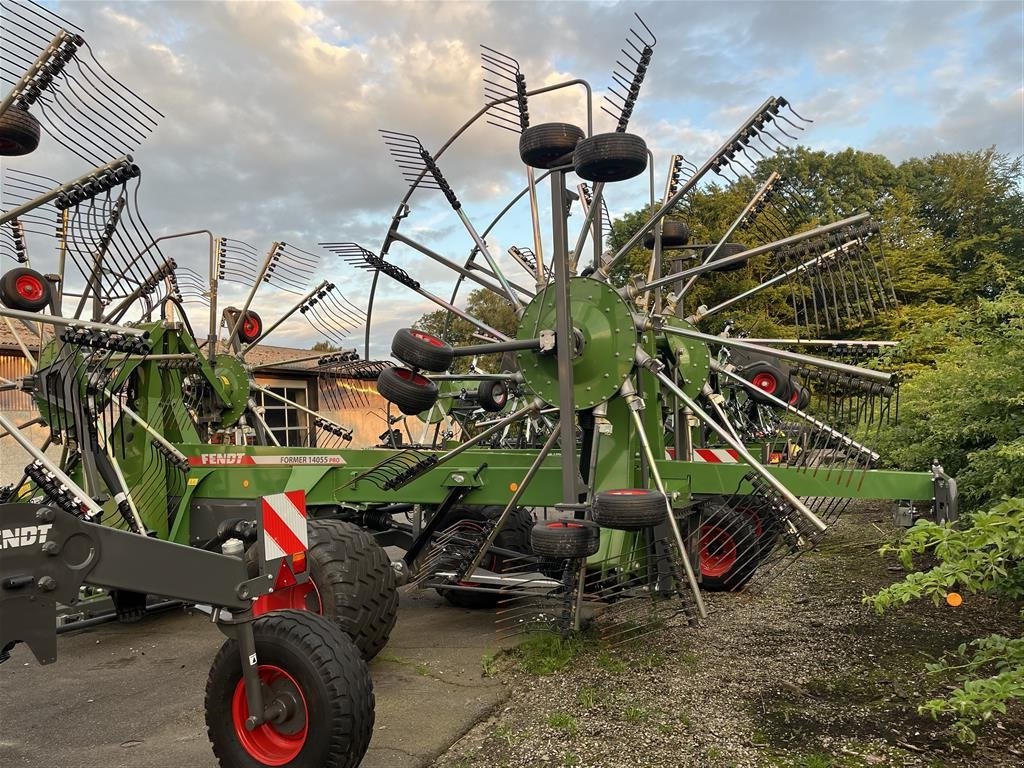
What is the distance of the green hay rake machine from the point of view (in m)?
2.91

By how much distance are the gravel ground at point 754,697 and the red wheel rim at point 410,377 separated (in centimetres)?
189

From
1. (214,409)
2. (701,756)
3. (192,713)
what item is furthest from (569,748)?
(214,409)

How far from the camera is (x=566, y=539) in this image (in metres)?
4.34

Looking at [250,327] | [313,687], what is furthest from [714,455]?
[250,327]

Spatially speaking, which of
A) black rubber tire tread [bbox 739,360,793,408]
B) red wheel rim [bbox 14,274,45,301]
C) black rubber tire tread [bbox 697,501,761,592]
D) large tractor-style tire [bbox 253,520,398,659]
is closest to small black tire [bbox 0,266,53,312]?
red wheel rim [bbox 14,274,45,301]

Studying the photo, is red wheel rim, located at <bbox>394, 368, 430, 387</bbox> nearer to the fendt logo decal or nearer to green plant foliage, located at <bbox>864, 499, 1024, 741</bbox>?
the fendt logo decal

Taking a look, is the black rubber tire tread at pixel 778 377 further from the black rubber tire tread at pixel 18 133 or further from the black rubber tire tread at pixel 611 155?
the black rubber tire tread at pixel 18 133

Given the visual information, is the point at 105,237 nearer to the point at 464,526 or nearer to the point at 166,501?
the point at 166,501

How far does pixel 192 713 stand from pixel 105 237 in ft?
13.2

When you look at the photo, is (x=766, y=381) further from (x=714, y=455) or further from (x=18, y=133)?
(x=18, y=133)

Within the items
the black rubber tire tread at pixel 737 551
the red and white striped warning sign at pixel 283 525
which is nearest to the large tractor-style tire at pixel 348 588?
the red and white striped warning sign at pixel 283 525

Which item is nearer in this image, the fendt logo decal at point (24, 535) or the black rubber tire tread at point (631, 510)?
the fendt logo decal at point (24, 535)

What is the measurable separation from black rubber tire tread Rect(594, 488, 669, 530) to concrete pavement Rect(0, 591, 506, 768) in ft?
4.07

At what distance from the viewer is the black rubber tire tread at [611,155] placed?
4.41 metres
